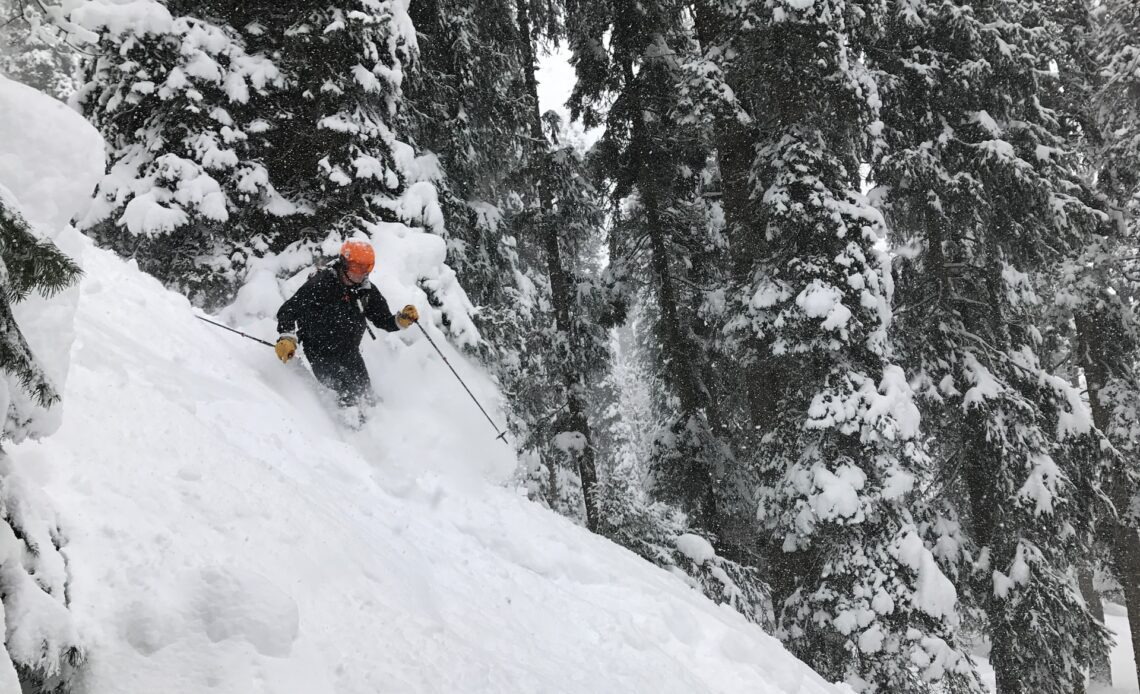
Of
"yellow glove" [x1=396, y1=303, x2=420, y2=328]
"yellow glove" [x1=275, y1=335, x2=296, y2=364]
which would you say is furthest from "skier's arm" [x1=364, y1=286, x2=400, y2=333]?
"yellow glove" [x1=275, y1=335, x2=296, y2=364]

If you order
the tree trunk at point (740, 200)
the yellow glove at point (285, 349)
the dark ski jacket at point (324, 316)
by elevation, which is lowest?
the yellow glove at point (285, 349)

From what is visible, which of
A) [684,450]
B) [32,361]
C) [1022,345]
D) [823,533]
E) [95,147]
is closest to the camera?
[32,361]

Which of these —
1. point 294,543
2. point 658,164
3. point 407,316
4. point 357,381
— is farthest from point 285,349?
point 658,164

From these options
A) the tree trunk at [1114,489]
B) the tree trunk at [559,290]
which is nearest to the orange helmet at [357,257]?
the tree trunk at [559,290]

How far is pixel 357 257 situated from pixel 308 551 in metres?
4.14

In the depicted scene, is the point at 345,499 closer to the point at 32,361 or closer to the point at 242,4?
the point at 32,361

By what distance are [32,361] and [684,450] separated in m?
11.3

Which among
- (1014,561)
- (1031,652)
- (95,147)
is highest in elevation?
(95,147)

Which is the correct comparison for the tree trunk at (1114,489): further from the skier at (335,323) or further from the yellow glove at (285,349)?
the yellow glove at (285,349)

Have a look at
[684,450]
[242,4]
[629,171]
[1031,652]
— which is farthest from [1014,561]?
[242,4]

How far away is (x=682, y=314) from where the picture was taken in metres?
13.8

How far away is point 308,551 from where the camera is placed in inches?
140

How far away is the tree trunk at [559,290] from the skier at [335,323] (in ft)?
19.9

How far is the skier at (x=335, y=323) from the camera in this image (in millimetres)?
7074
